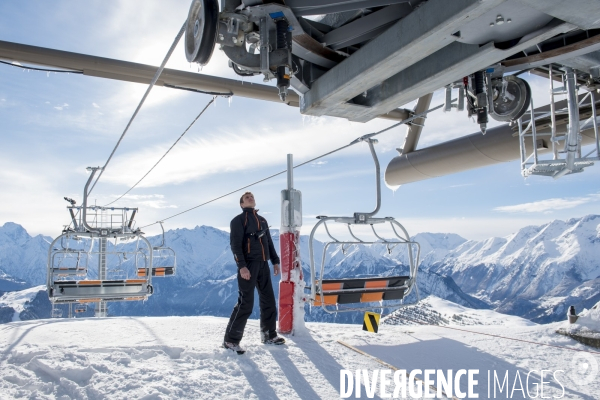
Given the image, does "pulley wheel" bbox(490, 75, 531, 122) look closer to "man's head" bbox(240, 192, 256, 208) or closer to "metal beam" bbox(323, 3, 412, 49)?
"metal beam" bbox(323, 3, 412, 49)

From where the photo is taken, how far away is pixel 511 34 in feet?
9.60

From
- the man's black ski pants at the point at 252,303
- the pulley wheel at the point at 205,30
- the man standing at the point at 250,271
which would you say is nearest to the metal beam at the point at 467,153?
Answer: the man standing at the point at 250,271

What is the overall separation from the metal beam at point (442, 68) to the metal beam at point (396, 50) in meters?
0.31

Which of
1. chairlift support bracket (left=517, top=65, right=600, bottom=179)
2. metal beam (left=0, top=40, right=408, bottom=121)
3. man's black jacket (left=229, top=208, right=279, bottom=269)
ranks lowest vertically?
man's black jacket (left=229, top=208, right=279, bottom=269)

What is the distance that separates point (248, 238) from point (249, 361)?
3.93 feet

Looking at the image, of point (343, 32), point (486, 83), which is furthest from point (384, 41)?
point (486, 83)

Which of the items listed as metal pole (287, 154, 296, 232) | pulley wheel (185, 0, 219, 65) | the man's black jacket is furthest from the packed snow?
pulley wheel (185, 0, 219, 65)

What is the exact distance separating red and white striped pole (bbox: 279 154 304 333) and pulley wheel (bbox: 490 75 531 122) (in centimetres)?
249

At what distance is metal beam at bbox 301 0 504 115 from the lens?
258cm

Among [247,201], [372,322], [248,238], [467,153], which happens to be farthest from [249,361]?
[467,153]

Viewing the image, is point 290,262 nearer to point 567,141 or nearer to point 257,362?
point 257,362

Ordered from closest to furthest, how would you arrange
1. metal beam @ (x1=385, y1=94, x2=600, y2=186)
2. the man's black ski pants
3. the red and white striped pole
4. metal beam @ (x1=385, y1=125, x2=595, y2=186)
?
1. the man's black ski pants
2. the red and white striped pole
3. metal beam @ (x1=385, y1=94, x2=600, y2=186)
4. metal beam @ (x1=385, y1=125, x2=595, y2=186)

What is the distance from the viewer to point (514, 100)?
489cm

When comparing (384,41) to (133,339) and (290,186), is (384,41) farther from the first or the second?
(133,339)
